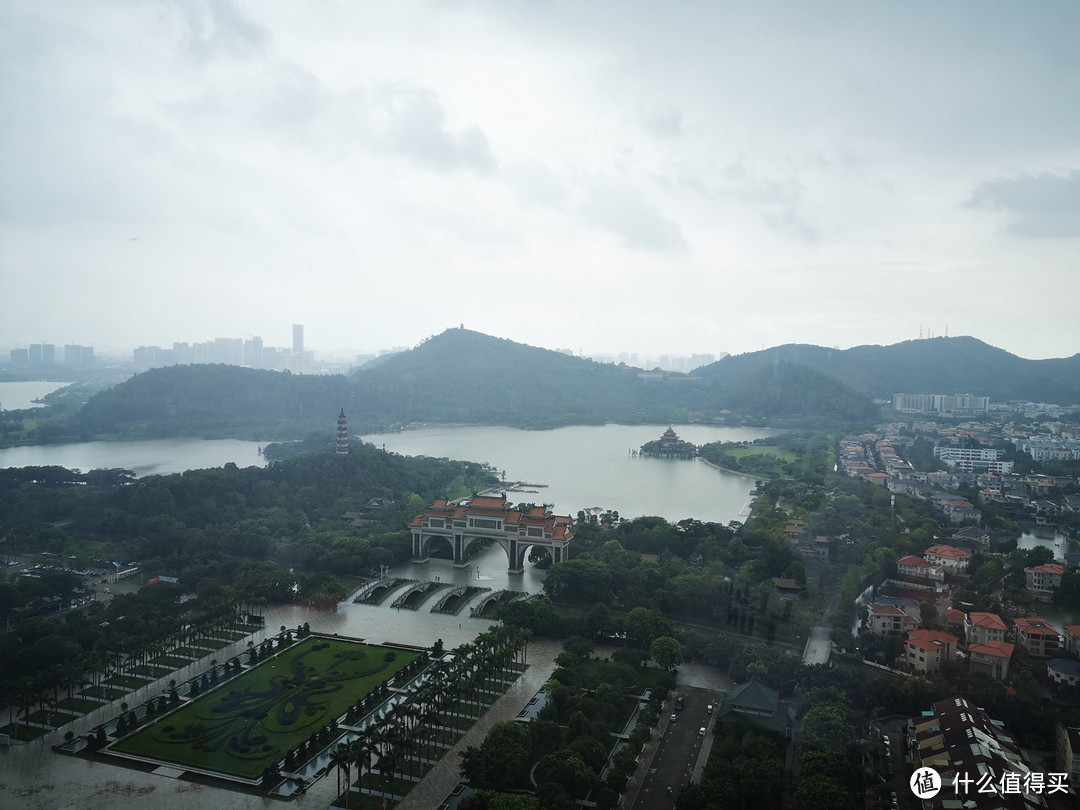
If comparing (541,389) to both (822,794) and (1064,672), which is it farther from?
(822,794)

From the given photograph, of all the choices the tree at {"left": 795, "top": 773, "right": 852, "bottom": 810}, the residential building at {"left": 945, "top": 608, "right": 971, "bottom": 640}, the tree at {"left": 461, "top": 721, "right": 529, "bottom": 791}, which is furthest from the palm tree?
the residential building at {"left": 945, "top": 608, "right": 971, "bottom": 640}

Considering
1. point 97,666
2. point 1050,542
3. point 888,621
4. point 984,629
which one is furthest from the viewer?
point 1050,542

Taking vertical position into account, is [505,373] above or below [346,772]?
above

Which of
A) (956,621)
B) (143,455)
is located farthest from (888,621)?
(143,455)

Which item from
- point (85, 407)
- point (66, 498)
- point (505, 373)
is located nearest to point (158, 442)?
point (85, 407)

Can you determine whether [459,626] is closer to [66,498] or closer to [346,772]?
[346,772]

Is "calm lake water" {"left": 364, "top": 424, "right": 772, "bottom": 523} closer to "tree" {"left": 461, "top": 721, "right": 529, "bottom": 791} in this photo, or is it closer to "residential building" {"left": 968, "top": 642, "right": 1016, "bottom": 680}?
"residential building" {"left": 968, "top": 642, "right": 1016, "bottom": 680}
